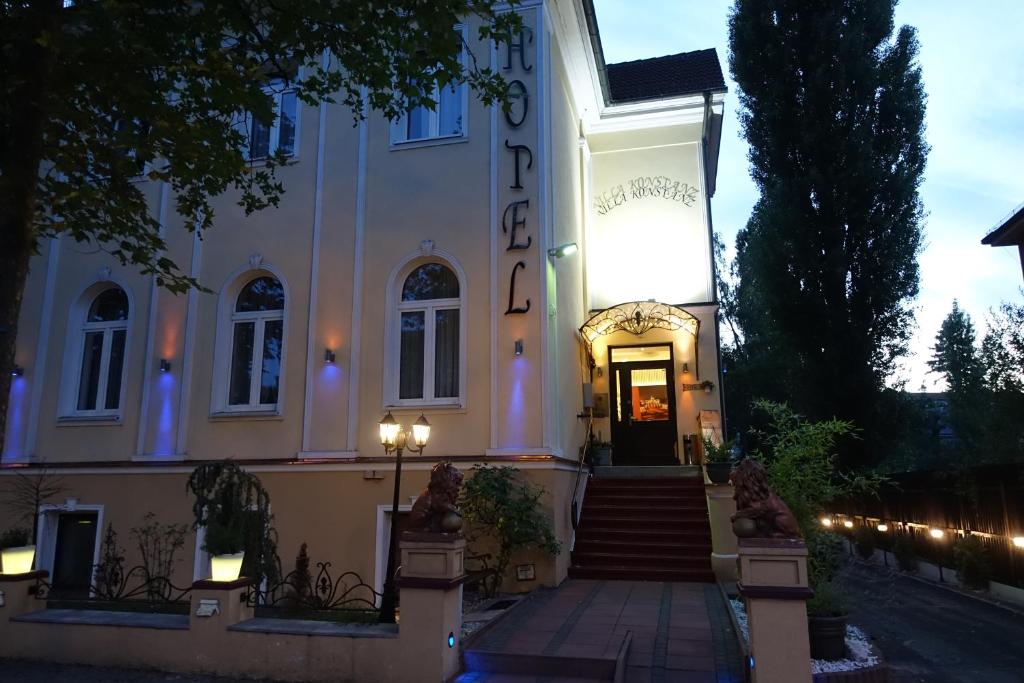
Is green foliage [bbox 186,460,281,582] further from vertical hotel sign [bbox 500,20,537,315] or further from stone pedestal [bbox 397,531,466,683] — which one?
vertical hotel sign [bbox 500,20,537,315]

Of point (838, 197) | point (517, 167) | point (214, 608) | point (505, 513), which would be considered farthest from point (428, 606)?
point (838, 197)

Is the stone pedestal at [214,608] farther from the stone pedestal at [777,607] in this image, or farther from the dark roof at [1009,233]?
the dark roof at [1009,233]

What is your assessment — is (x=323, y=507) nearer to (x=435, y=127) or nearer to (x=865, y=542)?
(x=435, y=127)

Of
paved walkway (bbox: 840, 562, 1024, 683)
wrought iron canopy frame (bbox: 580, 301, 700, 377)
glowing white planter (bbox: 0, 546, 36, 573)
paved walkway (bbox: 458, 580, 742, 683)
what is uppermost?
wrought iron canopy frame (bbox: 580, 301, 700, 377)

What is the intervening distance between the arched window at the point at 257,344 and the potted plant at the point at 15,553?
406 centimetres

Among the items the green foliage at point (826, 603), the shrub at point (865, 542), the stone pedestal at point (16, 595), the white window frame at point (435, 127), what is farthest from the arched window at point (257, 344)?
the shrub at point (865, 542)

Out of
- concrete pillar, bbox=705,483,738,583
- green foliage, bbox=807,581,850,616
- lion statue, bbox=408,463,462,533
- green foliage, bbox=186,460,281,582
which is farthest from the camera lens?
concrete pillar, bbox=705,483,738,583

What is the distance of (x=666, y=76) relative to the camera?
15828 millimetres

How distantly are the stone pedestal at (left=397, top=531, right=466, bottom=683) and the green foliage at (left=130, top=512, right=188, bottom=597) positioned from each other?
5682mm

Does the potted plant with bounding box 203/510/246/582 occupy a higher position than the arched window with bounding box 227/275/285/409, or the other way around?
the arched window with bounding box 227/275/285/409

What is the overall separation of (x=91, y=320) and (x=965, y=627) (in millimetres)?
13607

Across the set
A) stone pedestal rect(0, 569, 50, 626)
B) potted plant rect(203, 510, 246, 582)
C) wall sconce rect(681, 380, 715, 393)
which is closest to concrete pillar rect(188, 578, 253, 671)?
potted plant rect(203, 510, 246, 582)

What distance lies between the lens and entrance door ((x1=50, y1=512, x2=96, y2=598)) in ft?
33.7

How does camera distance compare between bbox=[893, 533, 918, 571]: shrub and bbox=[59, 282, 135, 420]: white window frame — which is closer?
bbox=[59, 282, 135, 420]: white window frame
